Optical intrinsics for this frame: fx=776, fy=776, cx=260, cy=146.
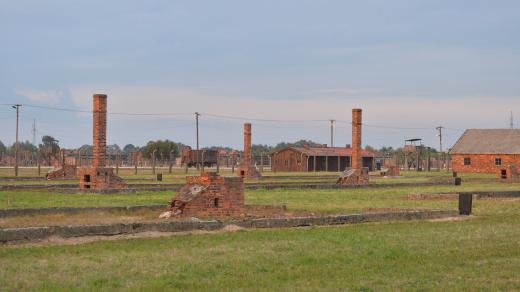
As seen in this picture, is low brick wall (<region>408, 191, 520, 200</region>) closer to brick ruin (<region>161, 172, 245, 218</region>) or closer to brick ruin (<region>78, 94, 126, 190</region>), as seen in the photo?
brick ruin (<region>161, 172, 245, 218</region>)

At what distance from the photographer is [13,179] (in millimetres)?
41812

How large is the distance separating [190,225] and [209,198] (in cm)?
275

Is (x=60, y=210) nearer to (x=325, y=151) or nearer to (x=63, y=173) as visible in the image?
(x=63, y=173)

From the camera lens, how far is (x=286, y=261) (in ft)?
36.5

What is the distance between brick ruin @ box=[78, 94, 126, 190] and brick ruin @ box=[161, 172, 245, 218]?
448 inches

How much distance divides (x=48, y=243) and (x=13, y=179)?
1202 inches

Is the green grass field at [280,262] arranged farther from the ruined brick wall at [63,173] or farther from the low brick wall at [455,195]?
the ruined brick wall at [63,173]

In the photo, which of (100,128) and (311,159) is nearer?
(100,128)

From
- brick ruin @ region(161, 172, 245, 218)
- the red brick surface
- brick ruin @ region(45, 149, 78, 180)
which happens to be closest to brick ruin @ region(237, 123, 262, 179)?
the red brick surface

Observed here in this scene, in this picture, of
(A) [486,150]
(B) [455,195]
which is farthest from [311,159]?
(B) [455,195]

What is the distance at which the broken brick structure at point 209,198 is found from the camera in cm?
1759

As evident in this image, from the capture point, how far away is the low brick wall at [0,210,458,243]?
13117 millimetres

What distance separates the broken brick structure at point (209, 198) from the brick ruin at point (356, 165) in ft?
66.4

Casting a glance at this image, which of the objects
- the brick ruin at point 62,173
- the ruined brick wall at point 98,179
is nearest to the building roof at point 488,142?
the brick ruin at point 62,173
